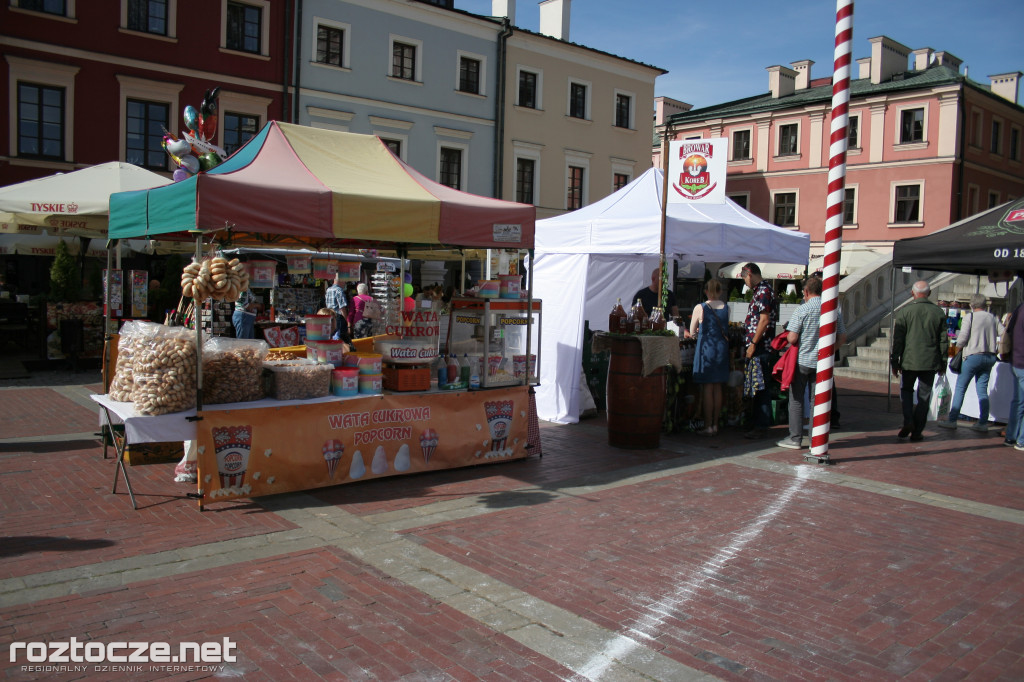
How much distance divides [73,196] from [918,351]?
34.8ft

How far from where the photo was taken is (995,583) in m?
4.64

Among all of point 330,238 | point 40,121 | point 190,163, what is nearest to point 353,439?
point 330,238

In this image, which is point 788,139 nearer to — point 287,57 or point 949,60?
point 949,60

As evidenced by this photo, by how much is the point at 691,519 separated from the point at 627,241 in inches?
190

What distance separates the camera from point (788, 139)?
36.7 m

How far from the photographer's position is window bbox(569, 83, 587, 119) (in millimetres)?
28344

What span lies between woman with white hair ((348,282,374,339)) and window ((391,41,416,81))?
11511mm

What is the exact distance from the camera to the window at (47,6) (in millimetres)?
17844

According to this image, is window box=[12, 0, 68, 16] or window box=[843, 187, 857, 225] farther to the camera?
window box=[843, 187, 857, 225]

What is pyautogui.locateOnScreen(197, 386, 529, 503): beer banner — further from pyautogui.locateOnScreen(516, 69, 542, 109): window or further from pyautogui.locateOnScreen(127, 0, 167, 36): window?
pyautogui.locateOnScreen(516, 69, 542, 109): window

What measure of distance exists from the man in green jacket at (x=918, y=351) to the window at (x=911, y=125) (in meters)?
28.0

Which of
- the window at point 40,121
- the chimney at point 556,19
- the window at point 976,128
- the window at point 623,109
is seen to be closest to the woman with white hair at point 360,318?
the window at point 40,121

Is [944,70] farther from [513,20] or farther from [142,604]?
[142,604]

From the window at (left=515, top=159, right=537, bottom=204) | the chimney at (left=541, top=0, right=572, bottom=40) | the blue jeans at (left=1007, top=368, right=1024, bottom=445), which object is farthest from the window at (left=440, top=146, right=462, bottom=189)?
the blue jeans at (left=1007, top=368, right=1024, bottom=445)
